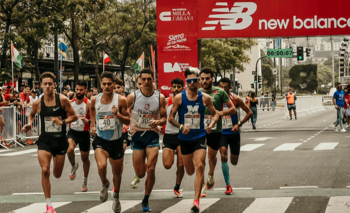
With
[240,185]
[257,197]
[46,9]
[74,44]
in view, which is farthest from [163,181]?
[74,44]

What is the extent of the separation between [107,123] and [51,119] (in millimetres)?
783

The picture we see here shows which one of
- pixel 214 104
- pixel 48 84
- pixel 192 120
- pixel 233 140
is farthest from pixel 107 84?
pixel 233 140

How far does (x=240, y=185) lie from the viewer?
11141mm

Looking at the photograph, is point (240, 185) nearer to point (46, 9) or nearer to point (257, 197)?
point (257, 197)

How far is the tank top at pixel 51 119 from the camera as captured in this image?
8859 mm

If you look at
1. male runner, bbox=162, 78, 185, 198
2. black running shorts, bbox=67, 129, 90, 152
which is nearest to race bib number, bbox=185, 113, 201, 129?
male runner, bbox=162, 78, 185, 198

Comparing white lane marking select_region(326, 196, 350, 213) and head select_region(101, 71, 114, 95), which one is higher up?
head select_region(101, 71, 114, 95)

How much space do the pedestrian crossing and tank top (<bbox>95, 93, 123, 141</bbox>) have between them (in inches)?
40.3

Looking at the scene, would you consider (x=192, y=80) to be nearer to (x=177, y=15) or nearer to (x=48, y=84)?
(x=48, y=84)

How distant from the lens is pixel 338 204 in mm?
8906

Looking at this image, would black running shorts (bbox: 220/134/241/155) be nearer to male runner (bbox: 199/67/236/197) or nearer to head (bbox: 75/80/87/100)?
male runner (bbox: 199/67/236/197)

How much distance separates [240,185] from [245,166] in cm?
314

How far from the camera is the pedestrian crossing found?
861cm

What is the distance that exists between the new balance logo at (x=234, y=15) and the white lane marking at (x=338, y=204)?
60.7 ft
